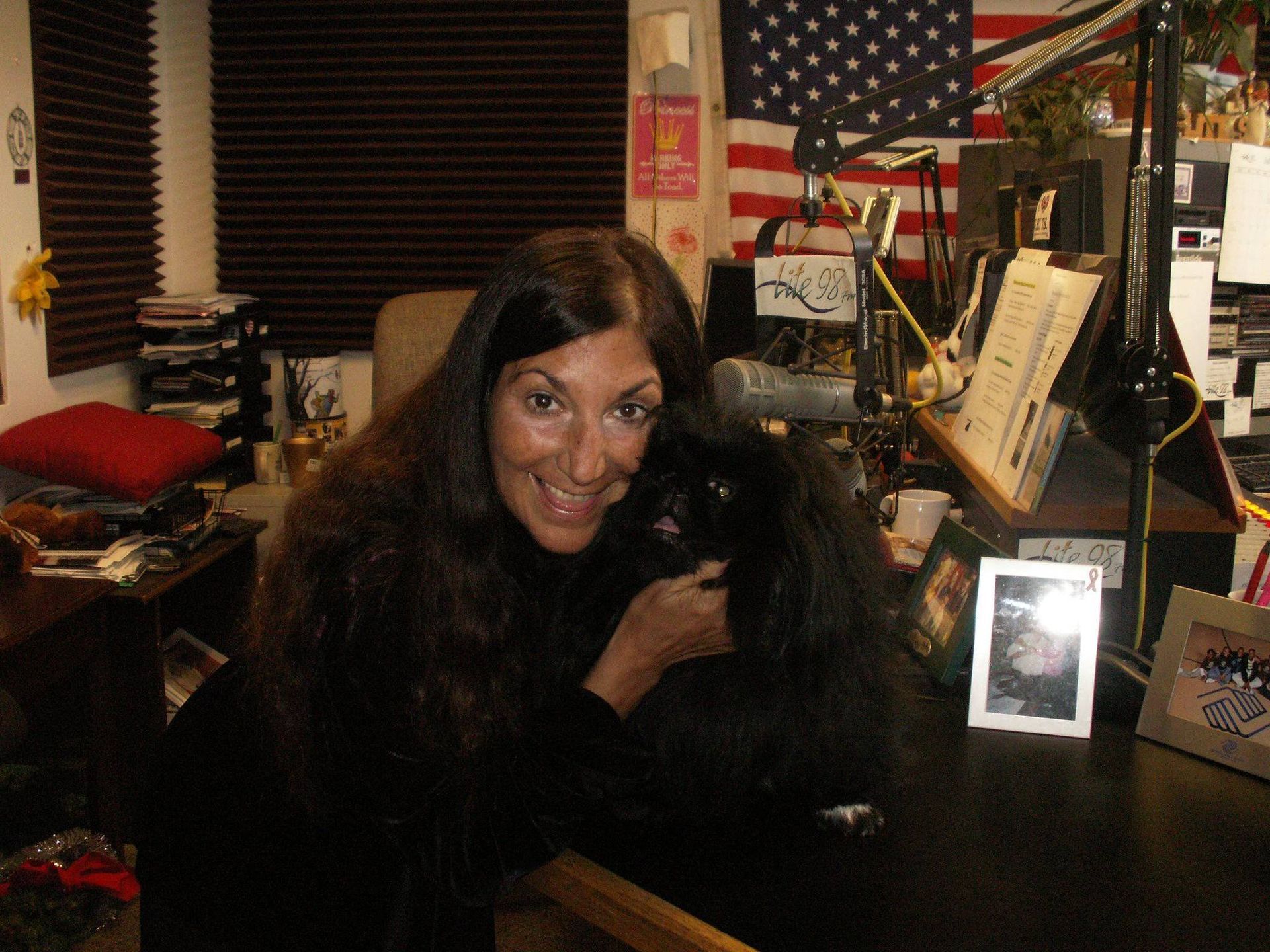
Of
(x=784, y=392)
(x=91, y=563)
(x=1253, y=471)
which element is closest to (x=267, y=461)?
(x=91, y=563)

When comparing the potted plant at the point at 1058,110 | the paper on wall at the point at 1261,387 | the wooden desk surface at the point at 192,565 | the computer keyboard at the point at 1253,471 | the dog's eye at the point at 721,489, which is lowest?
the wooden desk surface at the point at 192,565

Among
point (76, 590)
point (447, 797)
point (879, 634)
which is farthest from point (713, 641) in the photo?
point (76, 590)

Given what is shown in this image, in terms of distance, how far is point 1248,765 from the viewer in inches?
50.4

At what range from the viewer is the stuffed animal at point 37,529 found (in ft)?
8.55

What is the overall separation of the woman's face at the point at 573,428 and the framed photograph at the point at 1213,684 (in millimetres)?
736

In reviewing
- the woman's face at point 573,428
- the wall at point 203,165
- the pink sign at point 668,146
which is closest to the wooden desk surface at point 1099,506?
the woman's face at point 573,428

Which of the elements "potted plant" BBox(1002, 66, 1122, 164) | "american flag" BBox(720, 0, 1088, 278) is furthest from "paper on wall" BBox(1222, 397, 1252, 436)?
"american flag" BBox(720, 0, 1088, 278)

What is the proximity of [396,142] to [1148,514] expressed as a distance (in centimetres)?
353

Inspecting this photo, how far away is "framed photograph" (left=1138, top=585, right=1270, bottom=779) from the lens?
1277mm

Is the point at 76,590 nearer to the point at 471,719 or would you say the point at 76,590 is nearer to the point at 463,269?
the point at 471,719

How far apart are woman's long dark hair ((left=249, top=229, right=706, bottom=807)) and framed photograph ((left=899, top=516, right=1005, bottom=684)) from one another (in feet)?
1.73

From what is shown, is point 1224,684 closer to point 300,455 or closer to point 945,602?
point 945,602

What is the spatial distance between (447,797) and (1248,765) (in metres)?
0.96

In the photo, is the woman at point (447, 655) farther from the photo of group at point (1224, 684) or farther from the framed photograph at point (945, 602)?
the photo of group at point (1224, 684)
